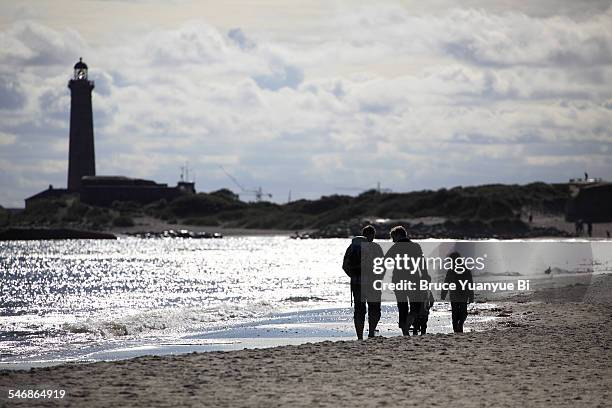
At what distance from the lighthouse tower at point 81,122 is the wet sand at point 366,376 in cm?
16955

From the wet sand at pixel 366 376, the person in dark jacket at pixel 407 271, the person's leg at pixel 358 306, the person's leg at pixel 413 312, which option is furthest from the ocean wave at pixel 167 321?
the wet sand at pixel 366 376

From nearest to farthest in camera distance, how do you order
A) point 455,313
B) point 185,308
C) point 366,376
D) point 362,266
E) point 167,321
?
point 366,376, point 362,266, point 455,313, point 167,321, point 185,308

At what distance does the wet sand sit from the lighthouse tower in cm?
16955

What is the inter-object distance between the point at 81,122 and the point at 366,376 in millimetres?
173270

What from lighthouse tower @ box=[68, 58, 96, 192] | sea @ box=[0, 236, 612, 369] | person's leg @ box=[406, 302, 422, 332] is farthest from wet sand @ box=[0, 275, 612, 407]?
lighthouse tower @ box=[68, 58, 96, 192]

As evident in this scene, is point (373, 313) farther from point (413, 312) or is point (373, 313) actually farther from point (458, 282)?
point (458, 282)

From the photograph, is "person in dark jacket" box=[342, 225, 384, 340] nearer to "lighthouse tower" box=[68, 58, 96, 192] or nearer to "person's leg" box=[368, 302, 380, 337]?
"person's leg" box=[368, 302, 380, 337]

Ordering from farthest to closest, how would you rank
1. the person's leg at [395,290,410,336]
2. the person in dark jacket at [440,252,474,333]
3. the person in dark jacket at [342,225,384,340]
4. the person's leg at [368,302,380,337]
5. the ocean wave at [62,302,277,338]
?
the ocean wave at [62,302,277,338]
the person in dark jacket at [440,252,474,333]
the person's leg at [368,302,380,337]
the person's leg at [395,290,410,336]
the person in dark jacket at [342,225,384,340]

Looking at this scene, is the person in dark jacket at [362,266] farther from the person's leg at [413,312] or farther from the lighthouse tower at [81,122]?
the lighthouse tower at [81,122]

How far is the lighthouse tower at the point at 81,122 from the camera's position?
181875 mm

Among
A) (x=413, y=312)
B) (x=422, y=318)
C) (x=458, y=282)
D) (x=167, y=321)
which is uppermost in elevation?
(x=458, y=282)

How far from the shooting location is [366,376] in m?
13.8

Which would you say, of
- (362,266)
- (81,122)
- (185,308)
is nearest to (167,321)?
(185,308)

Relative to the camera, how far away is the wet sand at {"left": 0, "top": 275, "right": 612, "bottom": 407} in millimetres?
12117
